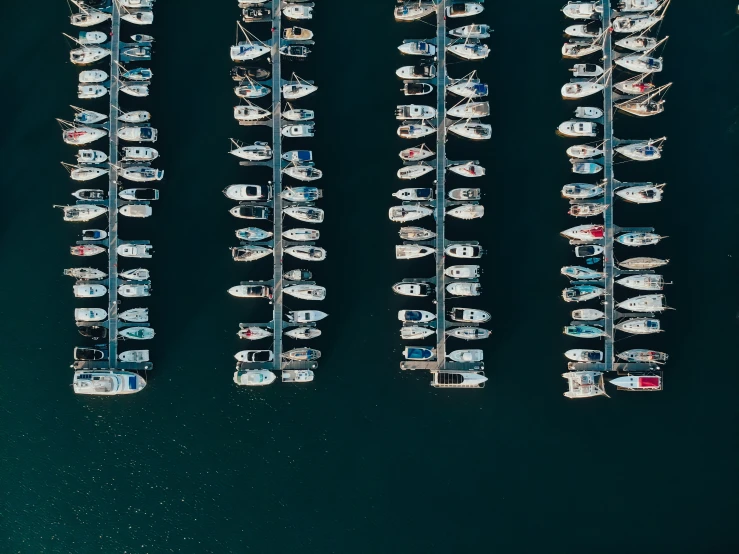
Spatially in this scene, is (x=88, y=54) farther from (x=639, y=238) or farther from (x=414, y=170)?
(x=639, y=238)

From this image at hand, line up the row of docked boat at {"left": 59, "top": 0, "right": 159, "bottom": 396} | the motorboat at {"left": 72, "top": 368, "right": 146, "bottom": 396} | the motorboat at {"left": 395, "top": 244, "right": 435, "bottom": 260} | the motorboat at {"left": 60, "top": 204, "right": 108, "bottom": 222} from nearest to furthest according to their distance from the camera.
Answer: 1. the motorboat at {"left": 72, "top": 368, "right": 146, "bottom": 396}
2. the motorboat at {"left": 395, "top": 244, "right": 435, "bottom": 260}
3. the row of docked boat at {"left": 59, "top": 0, "right": 159, "bottom": 396}
4. the motorboat at {"left": 60, "top": 204, "right": 108, "bottom": 222}

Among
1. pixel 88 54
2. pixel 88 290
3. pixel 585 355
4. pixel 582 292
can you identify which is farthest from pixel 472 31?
pixel 88 290

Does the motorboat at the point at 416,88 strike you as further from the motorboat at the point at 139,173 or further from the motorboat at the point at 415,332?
the motorboat at the point at 139,173


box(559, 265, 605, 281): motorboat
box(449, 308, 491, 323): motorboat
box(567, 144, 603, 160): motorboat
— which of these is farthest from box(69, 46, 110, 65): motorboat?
box(559, 265, 605, 281): motorboat

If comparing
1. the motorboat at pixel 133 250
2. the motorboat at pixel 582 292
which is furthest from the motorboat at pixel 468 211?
the motorboat at pixel 133 250

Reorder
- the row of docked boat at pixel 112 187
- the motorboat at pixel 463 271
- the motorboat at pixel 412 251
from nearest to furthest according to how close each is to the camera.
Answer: the motorboat at pixel 463 271
the motorboat at pixel 412 251
the row of docked boat at pixel 112 187

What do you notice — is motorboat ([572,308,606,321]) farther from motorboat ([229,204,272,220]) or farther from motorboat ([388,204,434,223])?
motorboat ([229,204,272,220])
